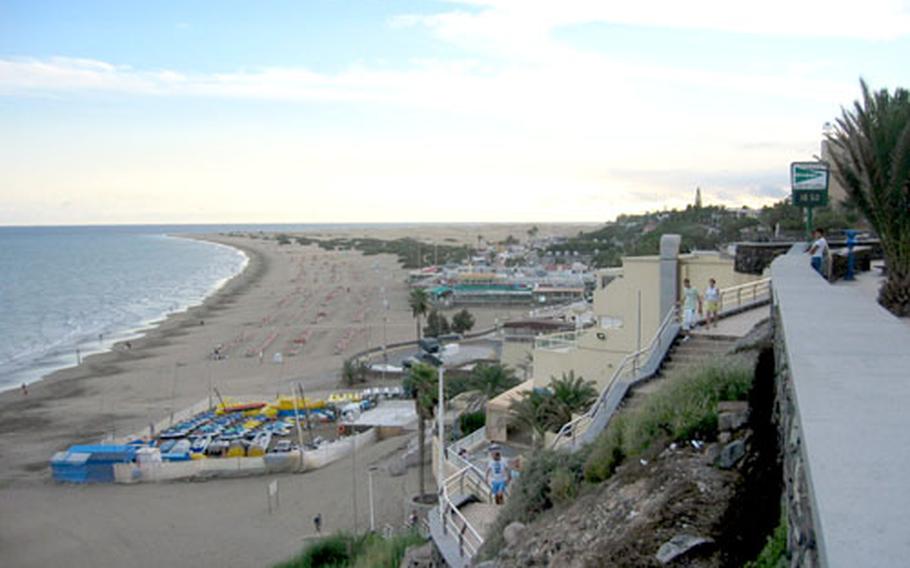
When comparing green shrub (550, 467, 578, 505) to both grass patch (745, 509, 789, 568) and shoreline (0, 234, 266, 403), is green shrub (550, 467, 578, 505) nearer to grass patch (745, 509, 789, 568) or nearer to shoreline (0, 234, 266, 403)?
grass patch (745, 509, 789, 568)

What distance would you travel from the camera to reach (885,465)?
3.04 metres

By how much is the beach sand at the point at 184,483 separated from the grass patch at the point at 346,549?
11.3 feet

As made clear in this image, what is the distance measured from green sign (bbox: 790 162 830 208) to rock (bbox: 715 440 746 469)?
12446 millimetres

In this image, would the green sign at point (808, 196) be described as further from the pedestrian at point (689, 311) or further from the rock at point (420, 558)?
the rock at point (420, 558)

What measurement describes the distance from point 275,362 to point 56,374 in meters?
12.4

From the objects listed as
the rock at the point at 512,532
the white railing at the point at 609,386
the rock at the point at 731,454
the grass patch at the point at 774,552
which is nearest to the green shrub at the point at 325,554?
the white railing at the point at 609,386

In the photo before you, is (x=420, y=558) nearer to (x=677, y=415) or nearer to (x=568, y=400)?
(x=677, y=415)

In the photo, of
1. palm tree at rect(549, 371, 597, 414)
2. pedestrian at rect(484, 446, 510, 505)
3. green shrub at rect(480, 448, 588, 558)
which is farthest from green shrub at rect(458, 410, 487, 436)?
green shrub at rect(480, 448, 588, 558)

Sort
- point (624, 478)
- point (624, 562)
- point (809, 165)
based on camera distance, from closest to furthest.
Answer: point (624, 562) → point (624, 478) → point (809, 165)

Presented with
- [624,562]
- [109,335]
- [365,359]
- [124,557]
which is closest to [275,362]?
[365,359]

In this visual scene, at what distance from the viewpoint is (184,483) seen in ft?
88.3

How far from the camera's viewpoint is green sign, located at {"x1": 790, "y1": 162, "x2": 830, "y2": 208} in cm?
1761

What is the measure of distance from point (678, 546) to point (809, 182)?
46.2 feet

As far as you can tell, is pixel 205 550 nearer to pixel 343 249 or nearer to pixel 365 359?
pixel 365 359
